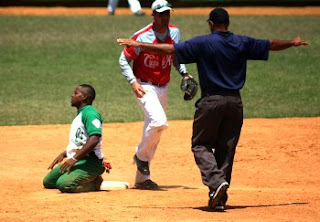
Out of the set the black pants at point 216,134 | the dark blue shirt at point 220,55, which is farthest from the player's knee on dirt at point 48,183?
the dark blue shirt at point 220,55

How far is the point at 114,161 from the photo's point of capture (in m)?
13.1

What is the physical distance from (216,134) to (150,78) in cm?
180

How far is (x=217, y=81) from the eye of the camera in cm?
919

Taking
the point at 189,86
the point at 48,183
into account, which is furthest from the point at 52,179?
the point at 189,86

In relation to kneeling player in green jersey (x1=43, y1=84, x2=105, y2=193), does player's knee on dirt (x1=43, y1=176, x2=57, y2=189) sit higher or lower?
lower

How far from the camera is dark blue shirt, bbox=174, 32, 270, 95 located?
9172 mm

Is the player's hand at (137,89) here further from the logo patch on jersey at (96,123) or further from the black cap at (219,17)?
the black cap at (219,17)

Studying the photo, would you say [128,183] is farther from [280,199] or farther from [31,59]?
[31,59]

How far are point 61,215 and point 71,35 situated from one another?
17035mm

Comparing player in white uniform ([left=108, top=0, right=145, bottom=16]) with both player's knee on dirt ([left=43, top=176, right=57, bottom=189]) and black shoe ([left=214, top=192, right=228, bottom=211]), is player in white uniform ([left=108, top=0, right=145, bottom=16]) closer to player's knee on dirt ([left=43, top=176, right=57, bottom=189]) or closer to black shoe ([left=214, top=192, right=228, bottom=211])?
player's knee on dirt ([left=43, top=176, right=57, bottom=189])

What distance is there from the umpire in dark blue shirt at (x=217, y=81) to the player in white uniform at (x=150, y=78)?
1355 mm

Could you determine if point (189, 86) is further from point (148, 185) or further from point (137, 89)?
point (148, 185)

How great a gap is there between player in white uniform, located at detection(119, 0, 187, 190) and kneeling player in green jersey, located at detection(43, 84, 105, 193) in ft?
2.08

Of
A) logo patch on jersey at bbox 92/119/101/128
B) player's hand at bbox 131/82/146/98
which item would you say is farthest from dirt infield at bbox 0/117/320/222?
player's hand at bbox 131/82/146/98
